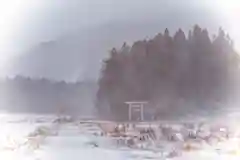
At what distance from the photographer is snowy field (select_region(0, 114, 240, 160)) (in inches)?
36.9

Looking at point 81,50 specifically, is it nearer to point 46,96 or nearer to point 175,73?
point 46,96

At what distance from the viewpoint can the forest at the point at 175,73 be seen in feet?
3.14

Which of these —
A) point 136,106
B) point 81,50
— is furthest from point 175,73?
point 81,50

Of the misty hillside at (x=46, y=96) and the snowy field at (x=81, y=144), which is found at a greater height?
the misty hillside at (x=46, y=96)

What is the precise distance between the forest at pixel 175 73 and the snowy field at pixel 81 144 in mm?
71

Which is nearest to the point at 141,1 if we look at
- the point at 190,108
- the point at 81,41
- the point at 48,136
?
the point at 81,41

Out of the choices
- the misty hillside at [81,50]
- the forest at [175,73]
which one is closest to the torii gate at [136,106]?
the forest at [175,73]

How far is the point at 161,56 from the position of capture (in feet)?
3.18

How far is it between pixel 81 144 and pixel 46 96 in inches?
6.3

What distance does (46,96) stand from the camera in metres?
0.95

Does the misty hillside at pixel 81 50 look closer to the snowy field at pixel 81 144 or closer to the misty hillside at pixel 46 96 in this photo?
the misty hillside at pixel 46 96

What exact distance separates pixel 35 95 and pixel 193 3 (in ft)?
1.63

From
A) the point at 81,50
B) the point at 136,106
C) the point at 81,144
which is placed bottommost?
the point at 81,144

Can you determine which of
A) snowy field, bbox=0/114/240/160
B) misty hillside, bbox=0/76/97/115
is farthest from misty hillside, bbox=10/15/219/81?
snowy field, bbox=0/114/240/160
